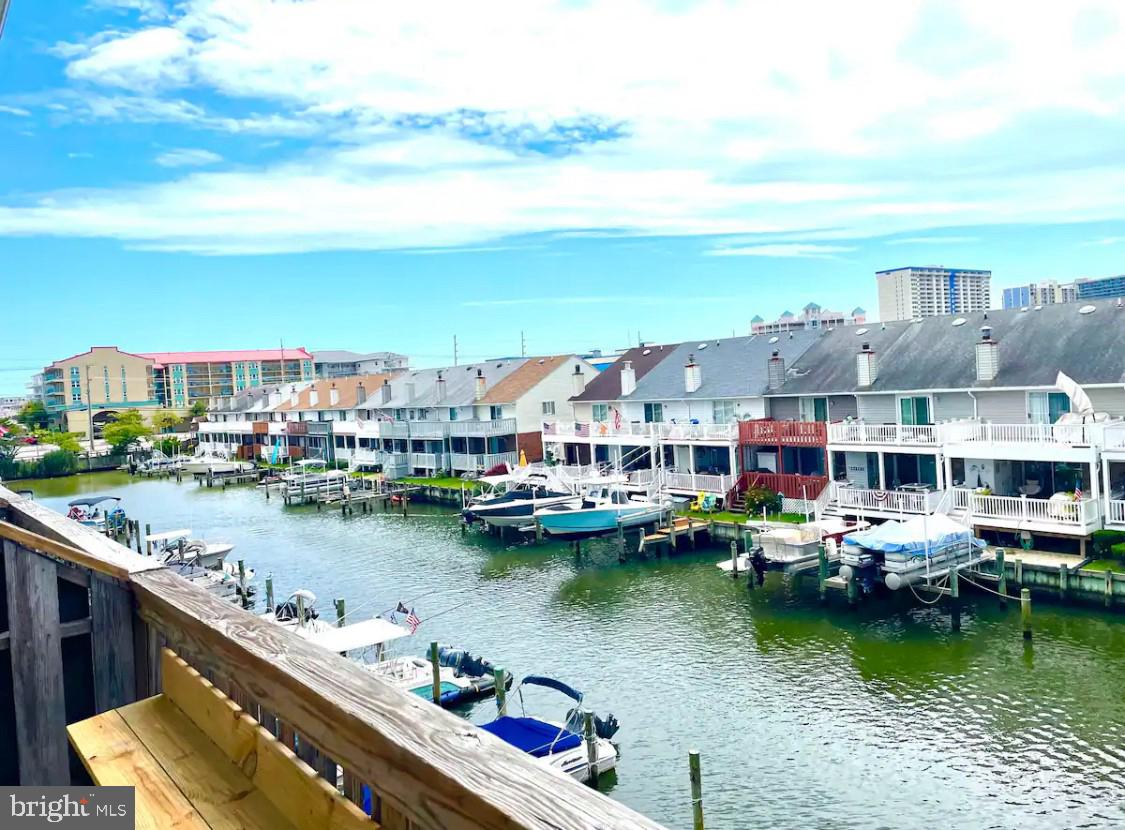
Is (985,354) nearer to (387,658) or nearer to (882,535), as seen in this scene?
(882,535)

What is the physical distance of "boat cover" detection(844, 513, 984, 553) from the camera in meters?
27.5

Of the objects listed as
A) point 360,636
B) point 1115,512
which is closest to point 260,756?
point 360,636

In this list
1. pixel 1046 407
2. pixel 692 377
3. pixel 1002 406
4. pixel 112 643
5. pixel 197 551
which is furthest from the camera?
pixel 692 377

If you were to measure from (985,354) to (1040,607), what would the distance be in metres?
12.5

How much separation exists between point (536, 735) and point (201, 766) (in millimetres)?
15016

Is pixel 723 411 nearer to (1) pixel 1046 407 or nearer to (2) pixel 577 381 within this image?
(1) pixel 1046 407

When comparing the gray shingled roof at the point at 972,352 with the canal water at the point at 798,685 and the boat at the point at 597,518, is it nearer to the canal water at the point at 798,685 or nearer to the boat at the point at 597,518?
the boat at the point at 597,518

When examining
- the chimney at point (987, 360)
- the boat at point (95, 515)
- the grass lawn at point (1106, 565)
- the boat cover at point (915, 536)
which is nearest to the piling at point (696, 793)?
the boat cover at point (915, 536)

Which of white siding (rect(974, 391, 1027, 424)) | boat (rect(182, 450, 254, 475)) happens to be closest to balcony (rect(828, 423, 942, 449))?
white siding (rect(974, 391, 1027, 424))

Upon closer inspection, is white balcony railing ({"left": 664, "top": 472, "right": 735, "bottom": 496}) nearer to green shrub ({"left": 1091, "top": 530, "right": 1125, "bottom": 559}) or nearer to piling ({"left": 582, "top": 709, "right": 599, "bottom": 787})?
green shrub ({"left": 1091, "top": 530, "right": 1125, "bottom": 559})

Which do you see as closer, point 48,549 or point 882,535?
point 48,549

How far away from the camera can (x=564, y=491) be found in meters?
45.0

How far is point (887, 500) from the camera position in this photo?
1377 inches

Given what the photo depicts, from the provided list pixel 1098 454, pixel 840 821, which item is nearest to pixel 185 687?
pixel 840 821
